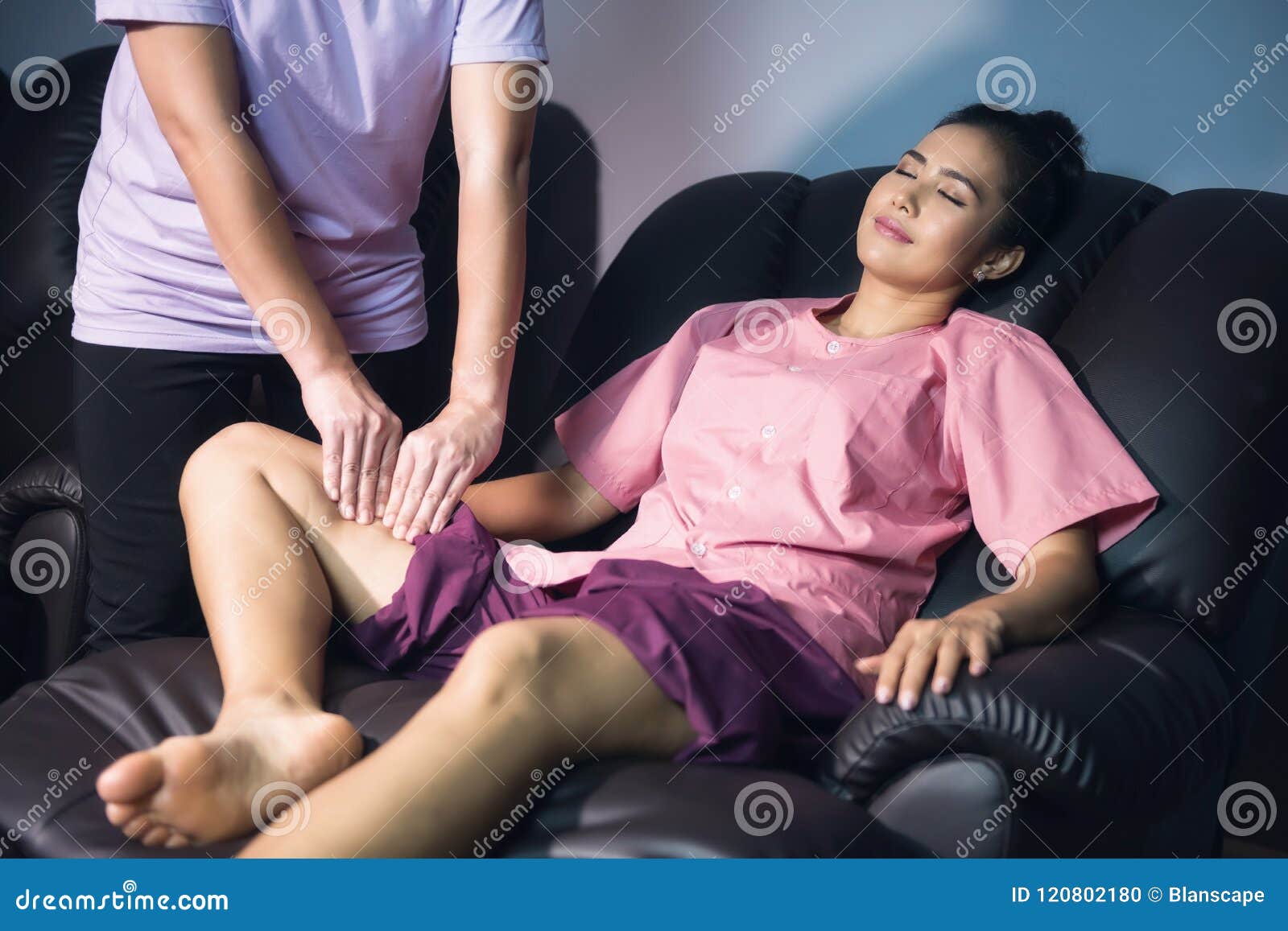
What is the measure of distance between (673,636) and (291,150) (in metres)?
0.73

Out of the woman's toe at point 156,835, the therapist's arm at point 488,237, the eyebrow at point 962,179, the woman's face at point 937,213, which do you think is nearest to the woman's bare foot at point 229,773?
the woman's toe at point 156,835

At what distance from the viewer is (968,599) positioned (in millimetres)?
1281

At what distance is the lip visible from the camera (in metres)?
1.35

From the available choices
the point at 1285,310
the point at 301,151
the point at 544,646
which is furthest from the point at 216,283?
the point at 1285,310

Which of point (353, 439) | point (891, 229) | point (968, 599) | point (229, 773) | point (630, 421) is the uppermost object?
point (891, 229)

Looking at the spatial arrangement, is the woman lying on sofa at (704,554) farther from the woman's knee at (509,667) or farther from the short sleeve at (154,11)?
the short sleeve at (154,11)

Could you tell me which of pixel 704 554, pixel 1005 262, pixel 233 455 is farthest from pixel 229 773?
pixel 1005 262

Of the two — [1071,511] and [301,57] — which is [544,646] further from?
[301,57]

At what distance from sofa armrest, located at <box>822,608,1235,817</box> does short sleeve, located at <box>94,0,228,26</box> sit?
97 centimetres

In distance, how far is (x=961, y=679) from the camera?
3.22 ft

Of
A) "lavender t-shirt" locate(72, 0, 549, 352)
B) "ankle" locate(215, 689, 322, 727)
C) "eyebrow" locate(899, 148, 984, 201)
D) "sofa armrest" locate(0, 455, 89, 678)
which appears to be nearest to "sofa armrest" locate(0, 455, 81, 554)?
"sofa armrest" locate(0, 455, 89, 678)

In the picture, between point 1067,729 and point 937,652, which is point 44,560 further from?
point 1067,729

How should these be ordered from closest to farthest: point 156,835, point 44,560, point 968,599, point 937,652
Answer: point 156,835
point 937,652
point 968,599
point 44,560

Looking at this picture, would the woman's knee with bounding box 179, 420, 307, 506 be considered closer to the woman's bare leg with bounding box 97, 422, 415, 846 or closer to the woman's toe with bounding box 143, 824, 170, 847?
the woman's bare leg with bounding box 97, 422, 415, 846
